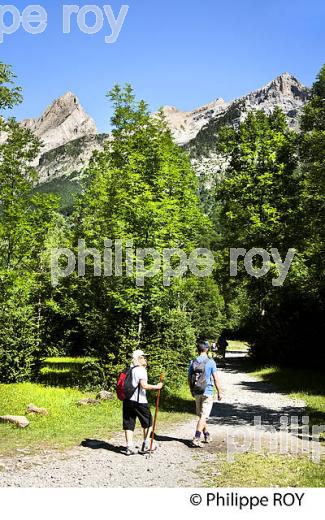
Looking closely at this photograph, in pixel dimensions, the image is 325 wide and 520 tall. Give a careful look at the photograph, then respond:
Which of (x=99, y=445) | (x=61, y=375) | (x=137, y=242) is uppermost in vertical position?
(x=137, y=242)

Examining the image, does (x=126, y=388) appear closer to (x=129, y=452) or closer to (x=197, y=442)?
(x=129, y=452)

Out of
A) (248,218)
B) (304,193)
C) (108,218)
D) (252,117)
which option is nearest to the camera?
(108,218)

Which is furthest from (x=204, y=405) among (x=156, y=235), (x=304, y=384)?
(x=304, y=384)

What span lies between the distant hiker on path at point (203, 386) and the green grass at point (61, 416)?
2588mm

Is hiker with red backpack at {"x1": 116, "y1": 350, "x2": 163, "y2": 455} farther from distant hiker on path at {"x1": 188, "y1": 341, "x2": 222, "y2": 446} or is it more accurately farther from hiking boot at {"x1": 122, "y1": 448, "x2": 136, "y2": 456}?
distant hiker on path at {"x1": 188, "y1": 341, "x2": 222, "y2": 446}

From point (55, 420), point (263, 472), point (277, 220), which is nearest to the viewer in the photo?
point (263, 472)

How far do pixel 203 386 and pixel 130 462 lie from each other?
253 cm

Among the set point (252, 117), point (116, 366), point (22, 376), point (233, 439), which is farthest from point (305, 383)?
point (252, 117)

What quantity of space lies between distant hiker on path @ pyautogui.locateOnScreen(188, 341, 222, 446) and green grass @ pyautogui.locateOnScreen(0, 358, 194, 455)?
259 cm

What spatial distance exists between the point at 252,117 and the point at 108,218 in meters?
18.2

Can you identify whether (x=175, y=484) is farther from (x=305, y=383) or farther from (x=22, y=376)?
(x=22, y=376)

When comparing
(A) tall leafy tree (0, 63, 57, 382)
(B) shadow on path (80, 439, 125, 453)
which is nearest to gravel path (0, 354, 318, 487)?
(B) shadow on path (80, 439, 125, 453)

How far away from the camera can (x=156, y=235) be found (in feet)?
61.5

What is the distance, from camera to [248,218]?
31953 millimetres
